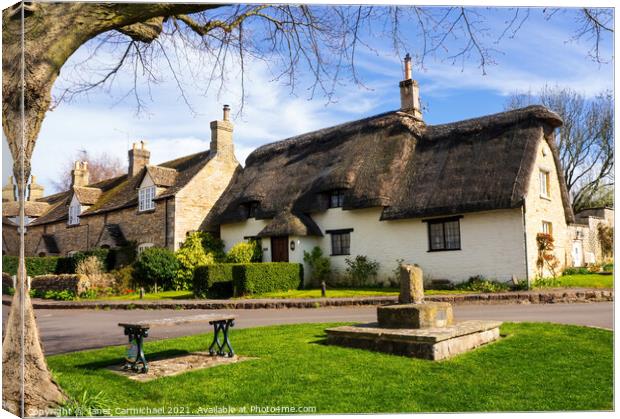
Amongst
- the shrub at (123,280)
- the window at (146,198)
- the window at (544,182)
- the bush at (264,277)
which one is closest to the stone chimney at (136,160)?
the window at (146,198)

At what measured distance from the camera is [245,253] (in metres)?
21.9

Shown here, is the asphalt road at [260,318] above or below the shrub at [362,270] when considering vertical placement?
below

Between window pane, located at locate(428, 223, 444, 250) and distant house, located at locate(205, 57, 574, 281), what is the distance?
35 millimetres

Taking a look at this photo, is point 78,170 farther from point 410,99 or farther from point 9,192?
point 410,99

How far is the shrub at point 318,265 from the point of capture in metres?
20.7

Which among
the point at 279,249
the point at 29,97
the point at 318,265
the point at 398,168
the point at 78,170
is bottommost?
the point at 318,265

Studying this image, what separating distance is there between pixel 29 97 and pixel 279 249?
16.6 meters

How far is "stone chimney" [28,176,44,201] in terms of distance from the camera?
230 inches

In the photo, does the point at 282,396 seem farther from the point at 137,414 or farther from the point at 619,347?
the point at 619,347

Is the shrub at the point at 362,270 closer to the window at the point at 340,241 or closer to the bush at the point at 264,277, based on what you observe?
the window at the point at 340,241

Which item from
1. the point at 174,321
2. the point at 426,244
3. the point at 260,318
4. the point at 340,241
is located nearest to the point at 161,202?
the point at 340,241

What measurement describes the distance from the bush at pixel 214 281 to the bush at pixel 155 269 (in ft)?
8.89

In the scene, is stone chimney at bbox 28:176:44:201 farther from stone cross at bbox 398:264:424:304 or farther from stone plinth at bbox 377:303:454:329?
stone cross at bbox 398:264:424:304

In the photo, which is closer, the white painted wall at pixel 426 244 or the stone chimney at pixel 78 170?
the stone chimney at pixel 78 170
